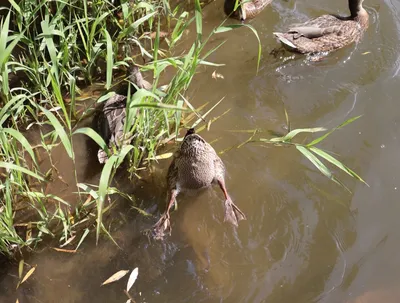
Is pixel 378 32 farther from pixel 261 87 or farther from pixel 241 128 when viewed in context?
pixel 241 128

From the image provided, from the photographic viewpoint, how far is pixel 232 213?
329 cm

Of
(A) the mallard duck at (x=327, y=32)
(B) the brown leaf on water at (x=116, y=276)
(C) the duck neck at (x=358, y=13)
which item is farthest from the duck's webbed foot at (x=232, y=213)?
(C) the duck neck at (x=358, y=13)

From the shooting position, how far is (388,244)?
10.8 feet

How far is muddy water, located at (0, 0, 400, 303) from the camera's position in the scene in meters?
3.10

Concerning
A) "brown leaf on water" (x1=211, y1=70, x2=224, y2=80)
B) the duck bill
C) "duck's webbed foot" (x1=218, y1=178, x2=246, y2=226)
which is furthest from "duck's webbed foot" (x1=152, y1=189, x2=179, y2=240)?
the duck bill

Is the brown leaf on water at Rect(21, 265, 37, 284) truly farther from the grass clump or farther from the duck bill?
the duck bill

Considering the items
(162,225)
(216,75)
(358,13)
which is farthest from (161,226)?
(358,13)

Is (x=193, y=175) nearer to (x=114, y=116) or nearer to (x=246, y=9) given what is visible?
(x=114, y=116)

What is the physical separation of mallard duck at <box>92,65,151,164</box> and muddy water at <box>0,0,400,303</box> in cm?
34

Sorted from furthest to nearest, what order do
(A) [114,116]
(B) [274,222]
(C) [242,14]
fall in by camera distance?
(C) [242,14] < (A) [114,116] < (B) [274,222]

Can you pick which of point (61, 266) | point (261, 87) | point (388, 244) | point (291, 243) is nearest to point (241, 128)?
point (261, 87)

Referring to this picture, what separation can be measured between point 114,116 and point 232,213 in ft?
3.82

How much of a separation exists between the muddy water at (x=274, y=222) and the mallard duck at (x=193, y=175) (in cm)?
12

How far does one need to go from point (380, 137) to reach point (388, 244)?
0.90m
